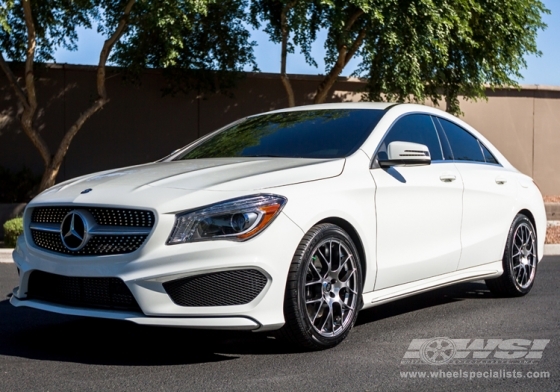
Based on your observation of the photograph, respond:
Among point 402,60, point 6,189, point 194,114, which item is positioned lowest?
point 6,189

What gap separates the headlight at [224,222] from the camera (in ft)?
16.4

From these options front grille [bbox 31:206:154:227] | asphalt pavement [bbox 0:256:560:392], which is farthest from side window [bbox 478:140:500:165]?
front grille [bbox 31:206:154:227]

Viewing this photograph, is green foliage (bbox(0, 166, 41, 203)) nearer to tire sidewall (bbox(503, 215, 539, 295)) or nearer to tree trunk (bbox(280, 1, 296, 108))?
tree trunk (bbox(280, 1, 296, 108))

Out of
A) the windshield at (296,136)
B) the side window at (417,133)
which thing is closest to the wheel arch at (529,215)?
the side window at (417,133)

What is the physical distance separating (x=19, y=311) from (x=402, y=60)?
421 inches

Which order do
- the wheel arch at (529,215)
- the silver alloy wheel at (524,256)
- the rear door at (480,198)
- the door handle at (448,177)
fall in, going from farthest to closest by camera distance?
the wheel arch at (529,215) → the silver alloy wheel at (524,256) → the rear door at (480,198) → the door handle at (448,177)

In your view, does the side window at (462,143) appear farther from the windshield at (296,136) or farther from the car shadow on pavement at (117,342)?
the car shadow on pavement at (117,342)

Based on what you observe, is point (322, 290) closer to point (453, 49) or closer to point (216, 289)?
point (216, 289)

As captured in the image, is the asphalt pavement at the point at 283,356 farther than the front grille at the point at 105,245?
No

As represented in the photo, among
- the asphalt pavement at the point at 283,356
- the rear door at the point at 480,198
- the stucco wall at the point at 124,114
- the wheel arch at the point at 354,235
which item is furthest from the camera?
the stucco wall at the point at 124,114

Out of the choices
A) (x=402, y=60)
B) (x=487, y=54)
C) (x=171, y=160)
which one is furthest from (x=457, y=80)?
(x=171, y=160)

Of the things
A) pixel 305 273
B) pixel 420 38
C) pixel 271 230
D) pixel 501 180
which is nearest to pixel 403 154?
pixel 305 273

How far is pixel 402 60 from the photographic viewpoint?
16.2 m

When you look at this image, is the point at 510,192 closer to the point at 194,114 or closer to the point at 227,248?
the point at 227,248
